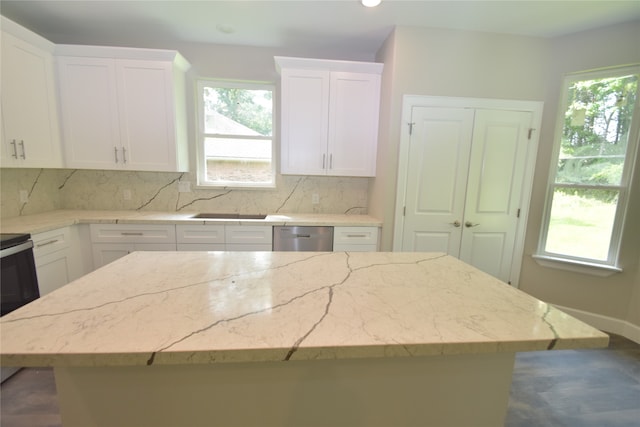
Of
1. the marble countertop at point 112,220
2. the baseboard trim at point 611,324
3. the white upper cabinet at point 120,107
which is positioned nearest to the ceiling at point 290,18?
the white upper cabinet at point 120,107

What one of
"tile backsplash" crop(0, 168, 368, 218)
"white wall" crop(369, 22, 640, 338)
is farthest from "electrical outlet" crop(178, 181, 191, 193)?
"white wall" crop(369, 22, 640, 338)

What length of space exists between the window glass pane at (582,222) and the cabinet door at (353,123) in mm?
1823

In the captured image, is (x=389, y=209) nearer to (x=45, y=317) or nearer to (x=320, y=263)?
(x=320, y=263)

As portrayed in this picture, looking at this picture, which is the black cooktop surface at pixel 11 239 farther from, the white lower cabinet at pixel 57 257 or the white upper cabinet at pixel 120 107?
the white upper cabinet at pixel 120 107

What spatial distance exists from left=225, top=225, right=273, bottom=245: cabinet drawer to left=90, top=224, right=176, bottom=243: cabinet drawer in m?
0.51

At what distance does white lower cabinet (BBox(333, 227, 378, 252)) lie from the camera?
2.56 m

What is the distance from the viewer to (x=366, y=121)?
2.69 meters

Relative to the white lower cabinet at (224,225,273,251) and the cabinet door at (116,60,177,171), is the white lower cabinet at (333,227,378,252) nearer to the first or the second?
the white lower cabinet at (224,225,273,251)

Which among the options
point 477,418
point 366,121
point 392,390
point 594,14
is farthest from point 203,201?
point 594,14

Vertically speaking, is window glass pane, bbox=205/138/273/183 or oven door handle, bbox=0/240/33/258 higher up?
window glass pane, bbox=205/138/273/183

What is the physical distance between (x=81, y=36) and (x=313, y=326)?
3688 millimetres

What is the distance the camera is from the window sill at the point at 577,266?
2.38m

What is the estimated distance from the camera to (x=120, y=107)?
2465 millimetres

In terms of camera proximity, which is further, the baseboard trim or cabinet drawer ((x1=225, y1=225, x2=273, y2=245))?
cabinet drawer ((x1=225, y1=225, x2=273, y2=245))
